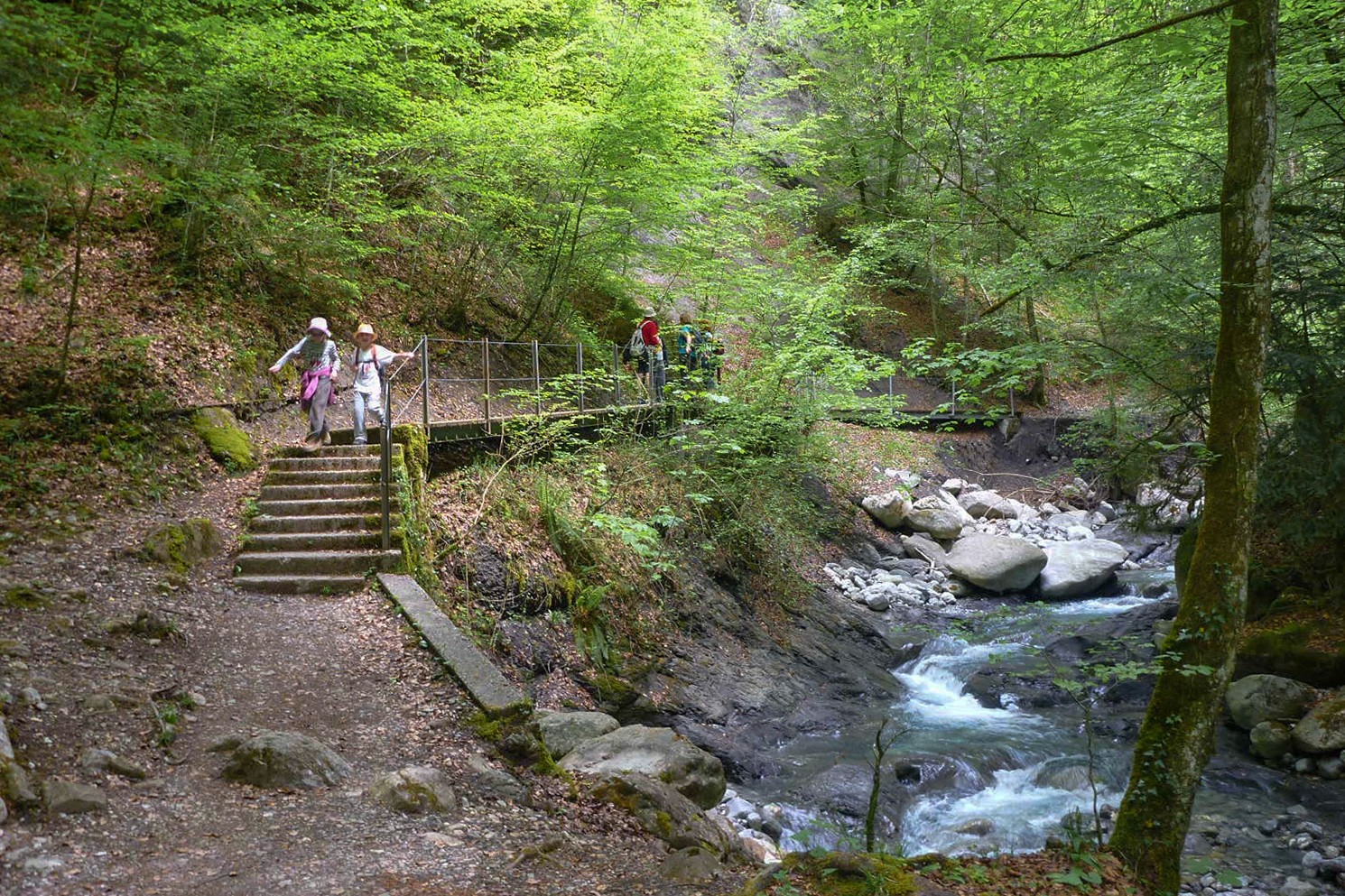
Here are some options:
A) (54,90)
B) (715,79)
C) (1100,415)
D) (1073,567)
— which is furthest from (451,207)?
(1073,567)

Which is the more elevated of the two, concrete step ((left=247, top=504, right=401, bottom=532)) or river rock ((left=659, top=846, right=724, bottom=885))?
concrete step ((left=247, top=504, right=401, bottom=532))

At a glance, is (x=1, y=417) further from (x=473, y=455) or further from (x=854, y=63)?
(x=854, y=63)

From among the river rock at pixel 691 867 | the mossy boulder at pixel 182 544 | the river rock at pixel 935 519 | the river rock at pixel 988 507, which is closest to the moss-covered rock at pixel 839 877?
the river rock at pixel 691 867

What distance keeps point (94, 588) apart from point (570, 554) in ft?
15.5

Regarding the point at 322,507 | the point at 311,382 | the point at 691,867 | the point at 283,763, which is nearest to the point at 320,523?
the point at 322,507

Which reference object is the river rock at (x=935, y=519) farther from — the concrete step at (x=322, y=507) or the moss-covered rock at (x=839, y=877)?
the moss-covered rock at (x=839, y=877)

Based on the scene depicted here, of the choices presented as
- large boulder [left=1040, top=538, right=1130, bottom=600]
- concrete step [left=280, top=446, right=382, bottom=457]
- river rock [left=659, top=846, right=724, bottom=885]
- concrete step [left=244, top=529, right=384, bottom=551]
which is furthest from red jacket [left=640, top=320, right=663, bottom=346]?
river rock [left=659, top=846, right=724, bottom=885]

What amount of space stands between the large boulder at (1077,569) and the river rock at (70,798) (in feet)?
50.3

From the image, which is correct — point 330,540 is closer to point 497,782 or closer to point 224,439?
point 224,439

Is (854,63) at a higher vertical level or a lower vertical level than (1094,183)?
higher

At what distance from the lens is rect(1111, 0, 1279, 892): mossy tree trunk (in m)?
4.96

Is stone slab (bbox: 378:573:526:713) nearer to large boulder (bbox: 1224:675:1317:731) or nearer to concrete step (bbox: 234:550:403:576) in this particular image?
concrete step (bbox: 234:550:403:576)

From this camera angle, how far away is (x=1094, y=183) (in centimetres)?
861

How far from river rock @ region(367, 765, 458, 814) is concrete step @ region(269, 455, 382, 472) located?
4.80 metres
